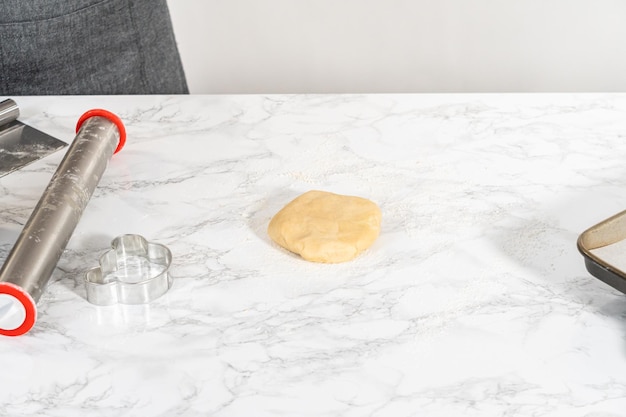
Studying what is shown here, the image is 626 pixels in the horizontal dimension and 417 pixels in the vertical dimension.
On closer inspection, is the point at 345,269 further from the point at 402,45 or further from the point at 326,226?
the point at 402,45

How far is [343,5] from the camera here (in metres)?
2.02

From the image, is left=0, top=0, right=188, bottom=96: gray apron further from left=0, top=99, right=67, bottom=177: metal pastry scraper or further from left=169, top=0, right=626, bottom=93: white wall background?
left=169, top=0, right=626, bottom=93: white wall background

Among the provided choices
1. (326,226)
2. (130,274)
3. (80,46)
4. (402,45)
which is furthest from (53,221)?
(402,45)

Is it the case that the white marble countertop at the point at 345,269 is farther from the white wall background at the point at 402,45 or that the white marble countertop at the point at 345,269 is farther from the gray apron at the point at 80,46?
the white wall background at the point at 402,45

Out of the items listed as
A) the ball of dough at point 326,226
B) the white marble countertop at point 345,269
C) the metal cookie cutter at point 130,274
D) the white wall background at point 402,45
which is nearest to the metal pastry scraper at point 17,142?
the white marble countertop at point 345,269

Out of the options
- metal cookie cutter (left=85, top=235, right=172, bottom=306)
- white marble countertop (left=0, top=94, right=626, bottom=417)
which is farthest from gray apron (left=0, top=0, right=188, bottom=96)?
metal cookie cutter (left=85, top=235, right=172, bottom=306)

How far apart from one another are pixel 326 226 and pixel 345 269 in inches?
2.3

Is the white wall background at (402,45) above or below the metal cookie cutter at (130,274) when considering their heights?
below

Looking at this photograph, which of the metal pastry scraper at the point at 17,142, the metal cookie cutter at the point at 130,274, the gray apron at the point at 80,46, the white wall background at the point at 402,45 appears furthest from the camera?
Result: the white wall background at the point at 402,45

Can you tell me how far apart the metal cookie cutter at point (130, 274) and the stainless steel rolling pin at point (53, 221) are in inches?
1.9

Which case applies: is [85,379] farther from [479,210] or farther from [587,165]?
[587,165]

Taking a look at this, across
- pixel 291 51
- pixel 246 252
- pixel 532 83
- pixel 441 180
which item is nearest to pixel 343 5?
pixel 291 51

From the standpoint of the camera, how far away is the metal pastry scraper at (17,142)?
1095mm

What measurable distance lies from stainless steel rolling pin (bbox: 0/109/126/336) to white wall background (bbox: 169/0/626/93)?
3.49 feet
